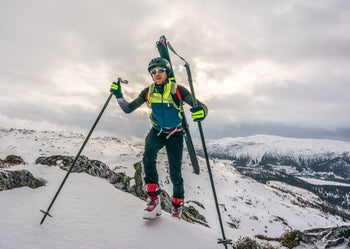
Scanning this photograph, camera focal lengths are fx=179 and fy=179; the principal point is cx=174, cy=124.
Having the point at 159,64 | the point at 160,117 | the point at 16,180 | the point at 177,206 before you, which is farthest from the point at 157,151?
the point at 16,180

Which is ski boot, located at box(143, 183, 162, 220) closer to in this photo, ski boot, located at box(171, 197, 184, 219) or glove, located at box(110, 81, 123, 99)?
ski boot, located at box(171, 197, 184, 219)

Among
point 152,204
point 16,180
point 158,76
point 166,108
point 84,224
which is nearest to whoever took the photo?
point 84,224

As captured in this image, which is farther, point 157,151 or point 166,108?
point 157,151

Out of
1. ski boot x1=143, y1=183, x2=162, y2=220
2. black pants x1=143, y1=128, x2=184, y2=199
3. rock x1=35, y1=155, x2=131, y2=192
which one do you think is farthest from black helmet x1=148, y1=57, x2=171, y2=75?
rock x1=35, y1=155, x2=131, y2=192

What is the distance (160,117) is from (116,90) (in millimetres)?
1668

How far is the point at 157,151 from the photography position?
5.54 metres

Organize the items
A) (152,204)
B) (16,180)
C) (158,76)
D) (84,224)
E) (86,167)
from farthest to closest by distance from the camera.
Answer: (86,167)
(16,180)
(152,204)
(158,76)
(84,224)

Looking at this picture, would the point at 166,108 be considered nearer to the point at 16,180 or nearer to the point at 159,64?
the point at 159,64

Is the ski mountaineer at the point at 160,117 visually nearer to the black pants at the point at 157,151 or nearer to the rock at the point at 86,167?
the black pants at the point at 157,151

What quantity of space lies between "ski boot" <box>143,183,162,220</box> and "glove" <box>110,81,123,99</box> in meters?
2.98

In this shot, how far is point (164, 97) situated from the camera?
532 centimetres

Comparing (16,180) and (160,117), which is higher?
(160,117)

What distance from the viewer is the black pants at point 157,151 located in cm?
Answer: 535

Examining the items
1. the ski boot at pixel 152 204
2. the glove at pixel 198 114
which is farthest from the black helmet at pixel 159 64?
the ski boot at pixel 152 204
